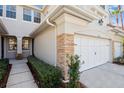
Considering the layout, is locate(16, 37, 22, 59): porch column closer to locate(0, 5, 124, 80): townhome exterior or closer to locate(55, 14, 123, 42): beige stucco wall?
locate(0, 5, 124, 80): townhome exterior

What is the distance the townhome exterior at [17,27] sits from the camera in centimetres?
1106

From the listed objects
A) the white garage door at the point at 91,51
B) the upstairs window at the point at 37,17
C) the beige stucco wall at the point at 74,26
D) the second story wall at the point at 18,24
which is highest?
the upstairs window at the point at 37,17

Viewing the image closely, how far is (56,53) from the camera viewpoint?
5.24 metres

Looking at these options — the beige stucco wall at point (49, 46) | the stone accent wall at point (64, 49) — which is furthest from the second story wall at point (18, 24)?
the stone accent wall at point (64, 49)

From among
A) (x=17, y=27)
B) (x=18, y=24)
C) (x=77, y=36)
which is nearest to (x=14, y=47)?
(x=17, y=27)

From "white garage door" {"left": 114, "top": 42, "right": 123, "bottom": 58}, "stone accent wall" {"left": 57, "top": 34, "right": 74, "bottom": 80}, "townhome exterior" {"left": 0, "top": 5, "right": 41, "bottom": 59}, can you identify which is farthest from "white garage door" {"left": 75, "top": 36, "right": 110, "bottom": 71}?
"townhome exterior" {"left": 0, "top": 5, "right": 41, "bottom": 59}

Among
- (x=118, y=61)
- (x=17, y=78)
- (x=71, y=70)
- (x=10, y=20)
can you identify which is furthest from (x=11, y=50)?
(x=118, y=61)

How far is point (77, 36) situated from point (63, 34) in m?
1.19

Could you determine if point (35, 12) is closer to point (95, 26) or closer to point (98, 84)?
point (95, 26)

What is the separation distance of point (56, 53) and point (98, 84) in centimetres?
236

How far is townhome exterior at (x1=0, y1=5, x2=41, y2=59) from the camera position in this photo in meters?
11.1

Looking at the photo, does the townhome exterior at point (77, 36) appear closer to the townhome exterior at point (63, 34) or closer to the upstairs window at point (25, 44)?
the townhome exterior at point (63, 34)

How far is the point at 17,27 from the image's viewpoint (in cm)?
1153

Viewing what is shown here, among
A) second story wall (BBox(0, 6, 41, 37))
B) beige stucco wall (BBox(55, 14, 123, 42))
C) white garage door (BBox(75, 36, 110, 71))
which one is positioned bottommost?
white garage door (BBox(75, 36, 110, 71))
